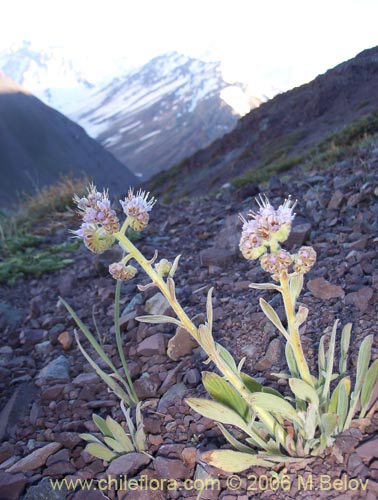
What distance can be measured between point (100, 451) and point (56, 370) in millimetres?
1177

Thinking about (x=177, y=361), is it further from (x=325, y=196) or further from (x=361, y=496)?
(x=325, y=196)

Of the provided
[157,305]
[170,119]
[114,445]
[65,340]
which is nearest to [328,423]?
[114,445]

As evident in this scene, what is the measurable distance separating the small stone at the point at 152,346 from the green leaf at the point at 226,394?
1227mm

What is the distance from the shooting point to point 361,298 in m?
3.00

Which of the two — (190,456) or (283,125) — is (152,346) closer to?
(190,456)

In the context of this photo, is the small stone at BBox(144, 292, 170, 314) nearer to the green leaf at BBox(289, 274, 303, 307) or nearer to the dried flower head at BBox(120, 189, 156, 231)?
the dried flower head at BBox(120, 189, 156, 231)

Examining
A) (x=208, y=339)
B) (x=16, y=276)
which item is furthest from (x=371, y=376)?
(x=16, y=276)

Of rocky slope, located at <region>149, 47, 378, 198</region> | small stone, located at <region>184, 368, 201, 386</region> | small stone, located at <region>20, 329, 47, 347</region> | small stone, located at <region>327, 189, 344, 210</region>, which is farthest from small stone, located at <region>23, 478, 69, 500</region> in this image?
rocky slope, located at <region>149, 47, 378, 198</region>

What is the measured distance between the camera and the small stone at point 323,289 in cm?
322

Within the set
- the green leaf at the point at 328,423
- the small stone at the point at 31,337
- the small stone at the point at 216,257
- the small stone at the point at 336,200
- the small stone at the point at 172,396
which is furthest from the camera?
the small stone at the point at 336,200

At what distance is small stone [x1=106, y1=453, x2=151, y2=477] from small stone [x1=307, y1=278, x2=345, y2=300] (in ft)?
5.02

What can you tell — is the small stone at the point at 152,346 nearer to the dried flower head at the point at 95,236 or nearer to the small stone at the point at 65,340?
the small stone at the point at 65,340

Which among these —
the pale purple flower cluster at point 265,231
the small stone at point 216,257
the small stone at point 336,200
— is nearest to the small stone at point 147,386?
the pale purple flower cluster at point 265,231

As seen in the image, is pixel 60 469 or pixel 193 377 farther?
pixel 193 377
